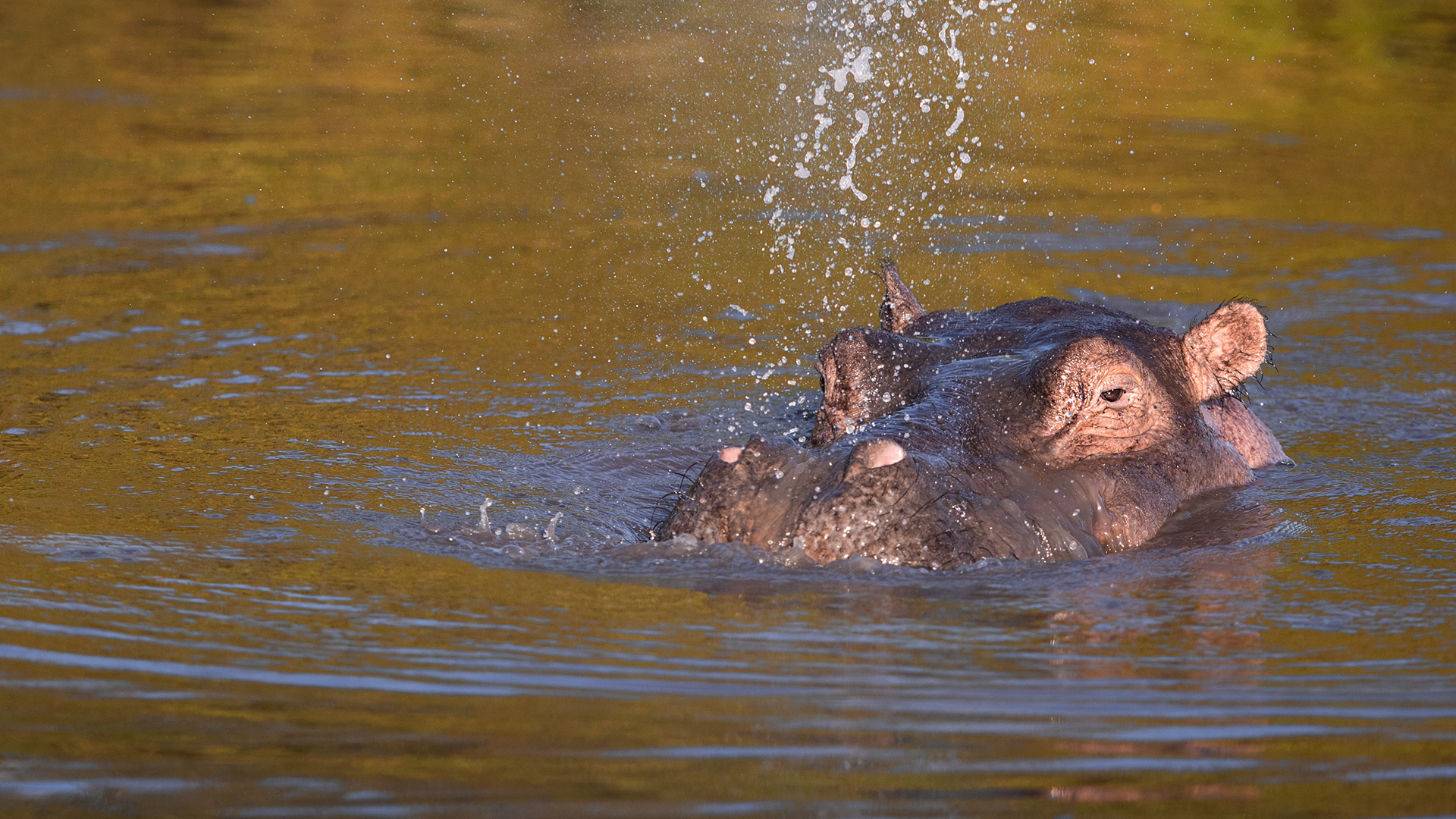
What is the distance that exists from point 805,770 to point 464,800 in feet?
2.56

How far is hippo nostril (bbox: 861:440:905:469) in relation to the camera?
16.4 feet

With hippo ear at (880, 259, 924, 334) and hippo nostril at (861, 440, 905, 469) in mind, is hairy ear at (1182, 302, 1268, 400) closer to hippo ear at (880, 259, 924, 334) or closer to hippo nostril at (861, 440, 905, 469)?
hippo ear at (880, 259, 924, 334)

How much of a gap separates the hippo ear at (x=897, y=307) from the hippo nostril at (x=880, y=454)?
2644 millimetres

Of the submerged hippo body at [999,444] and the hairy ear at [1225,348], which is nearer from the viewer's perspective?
the submerged hippo body at [999,444]

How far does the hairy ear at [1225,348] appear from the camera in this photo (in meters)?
6.80

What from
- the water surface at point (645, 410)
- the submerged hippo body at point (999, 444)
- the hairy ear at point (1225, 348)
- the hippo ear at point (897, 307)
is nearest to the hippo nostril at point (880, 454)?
the submerged hippo body at point (999, 444)

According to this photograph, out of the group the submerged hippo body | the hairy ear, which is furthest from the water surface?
the hairy ear

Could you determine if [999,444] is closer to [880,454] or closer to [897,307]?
[880,454]

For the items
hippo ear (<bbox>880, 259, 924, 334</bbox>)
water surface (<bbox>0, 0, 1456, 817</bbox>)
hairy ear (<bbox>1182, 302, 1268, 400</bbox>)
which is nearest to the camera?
water surface (<bbox>0, 0, 1456, 817</bbox>)

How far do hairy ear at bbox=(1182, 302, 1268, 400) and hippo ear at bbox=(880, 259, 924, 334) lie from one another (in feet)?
4.44

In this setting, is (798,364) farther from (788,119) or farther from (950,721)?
(788,119)

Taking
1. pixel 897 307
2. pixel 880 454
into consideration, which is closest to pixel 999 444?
pixel 880 454

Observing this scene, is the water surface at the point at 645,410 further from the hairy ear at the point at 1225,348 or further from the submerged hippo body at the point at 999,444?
the hairy ear at the point at 1225,348

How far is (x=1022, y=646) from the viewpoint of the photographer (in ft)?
15.7
